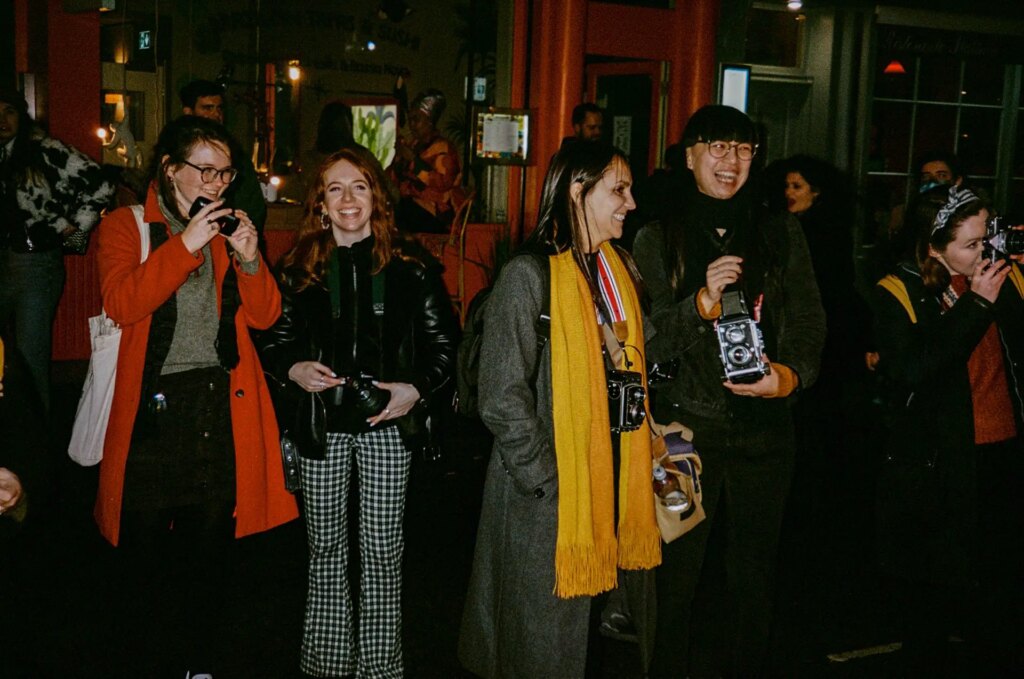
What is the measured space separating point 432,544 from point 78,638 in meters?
1.89

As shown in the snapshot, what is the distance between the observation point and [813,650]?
193 inches

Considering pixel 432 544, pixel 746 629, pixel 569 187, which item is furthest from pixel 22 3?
pixel 746 629

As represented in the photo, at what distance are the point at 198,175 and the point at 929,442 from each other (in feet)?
9.23

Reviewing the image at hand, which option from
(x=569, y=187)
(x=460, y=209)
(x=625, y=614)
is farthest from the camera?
(x=460, y=209)

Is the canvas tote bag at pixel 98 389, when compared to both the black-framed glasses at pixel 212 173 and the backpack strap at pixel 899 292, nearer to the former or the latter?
the black-framed glasses at pixel 212 173

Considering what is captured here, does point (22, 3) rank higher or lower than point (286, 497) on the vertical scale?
higher

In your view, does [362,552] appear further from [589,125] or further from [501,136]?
[501,136]

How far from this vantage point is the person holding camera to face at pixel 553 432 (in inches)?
135

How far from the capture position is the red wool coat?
3.71 metres

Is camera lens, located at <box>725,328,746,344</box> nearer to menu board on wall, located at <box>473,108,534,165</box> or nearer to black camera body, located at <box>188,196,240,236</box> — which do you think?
black camera body, located at <box>188,196,240,236</box>

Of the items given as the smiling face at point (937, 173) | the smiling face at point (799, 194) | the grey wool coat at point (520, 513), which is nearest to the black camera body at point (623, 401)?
the grey wool coat at point (520, 513)

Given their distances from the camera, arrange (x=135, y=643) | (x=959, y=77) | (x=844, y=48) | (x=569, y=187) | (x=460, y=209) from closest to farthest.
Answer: (x=569, y=187) < (x=135, y=643) < (x=460, y=209) < (x=844, y=48) < (x=959, y=77)

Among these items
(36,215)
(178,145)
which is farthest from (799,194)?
(36,215)

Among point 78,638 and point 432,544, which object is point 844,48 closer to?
point 432,544
